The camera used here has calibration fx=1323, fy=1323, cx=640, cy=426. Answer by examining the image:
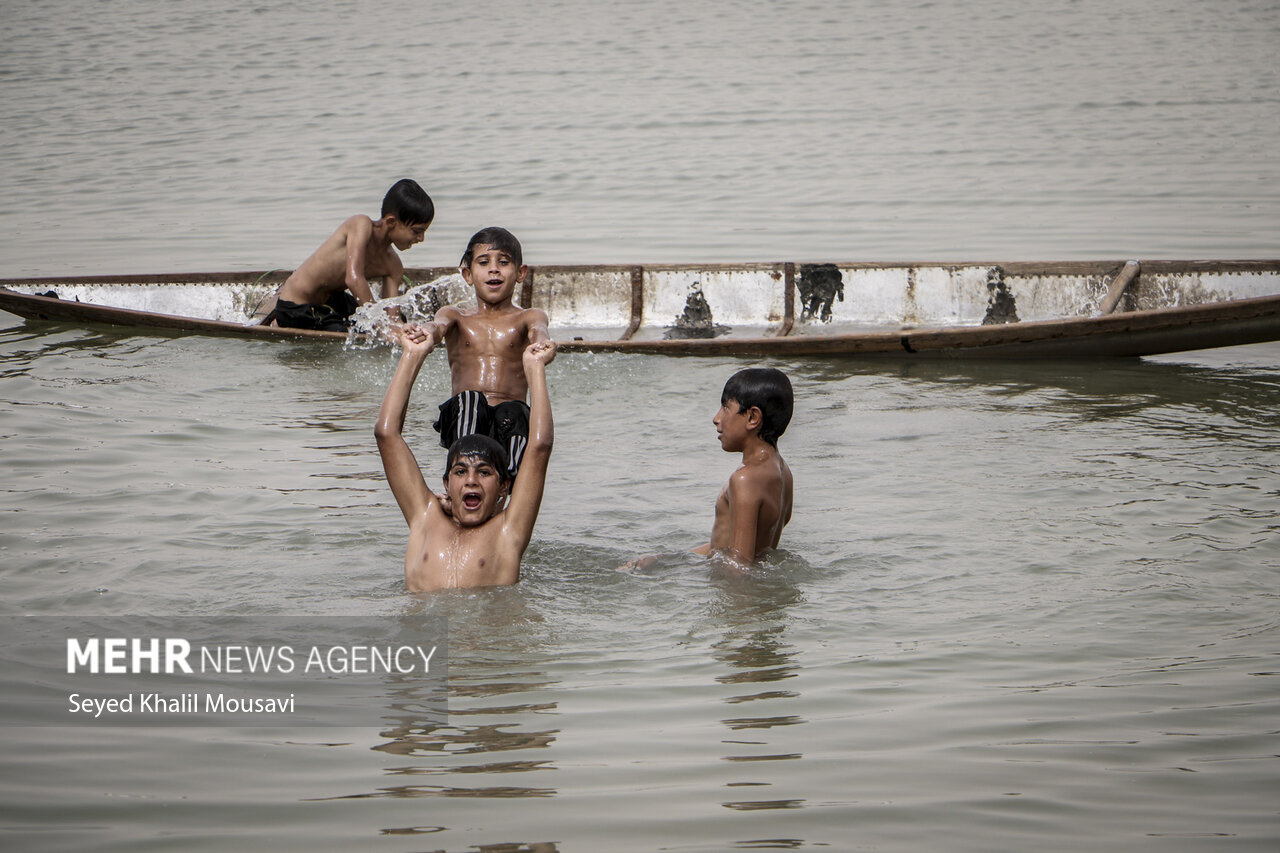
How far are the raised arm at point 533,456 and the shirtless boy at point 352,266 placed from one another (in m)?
4.11

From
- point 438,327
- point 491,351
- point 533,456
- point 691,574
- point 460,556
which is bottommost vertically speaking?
point 691,574

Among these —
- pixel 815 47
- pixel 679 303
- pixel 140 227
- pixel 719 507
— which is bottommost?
pixel 719 507

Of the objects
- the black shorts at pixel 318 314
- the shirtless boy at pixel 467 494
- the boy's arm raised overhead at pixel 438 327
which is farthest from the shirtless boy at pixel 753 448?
the black shorts at pixel 318 314

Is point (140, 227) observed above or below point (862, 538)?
above

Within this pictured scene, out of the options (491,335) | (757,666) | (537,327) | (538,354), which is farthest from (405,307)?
(757,666)

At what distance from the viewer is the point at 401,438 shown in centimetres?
408

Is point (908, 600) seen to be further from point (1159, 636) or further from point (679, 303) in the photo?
point (679, 303)

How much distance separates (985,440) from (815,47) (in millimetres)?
20983

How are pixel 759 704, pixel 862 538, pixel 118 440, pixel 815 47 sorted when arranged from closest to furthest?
pixel 759 704 < pixel 862 538 < pixel 118 440 < pixel 815 47

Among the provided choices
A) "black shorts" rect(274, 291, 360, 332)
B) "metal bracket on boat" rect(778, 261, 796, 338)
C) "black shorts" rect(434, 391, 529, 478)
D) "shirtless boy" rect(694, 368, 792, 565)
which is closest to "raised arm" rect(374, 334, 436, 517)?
"black shorts" rect(434, 391, 529, 478)

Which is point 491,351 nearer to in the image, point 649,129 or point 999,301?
point 999,301

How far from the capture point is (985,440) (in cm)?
699

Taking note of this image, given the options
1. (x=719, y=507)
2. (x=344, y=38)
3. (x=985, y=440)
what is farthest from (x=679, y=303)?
(x=344, y=38)

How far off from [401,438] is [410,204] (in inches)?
163
